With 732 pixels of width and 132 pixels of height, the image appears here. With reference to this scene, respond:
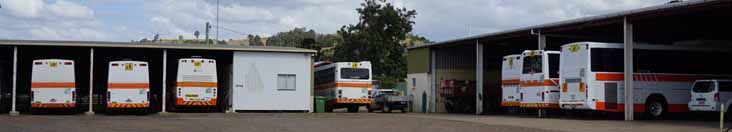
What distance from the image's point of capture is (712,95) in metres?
26.8

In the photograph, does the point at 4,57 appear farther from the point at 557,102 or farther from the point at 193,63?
the point at 557,102

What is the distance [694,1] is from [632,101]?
15.6 feet

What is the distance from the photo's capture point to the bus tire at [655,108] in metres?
28.5

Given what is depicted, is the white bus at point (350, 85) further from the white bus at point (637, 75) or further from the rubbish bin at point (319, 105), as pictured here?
the white bus at point (637, 75)

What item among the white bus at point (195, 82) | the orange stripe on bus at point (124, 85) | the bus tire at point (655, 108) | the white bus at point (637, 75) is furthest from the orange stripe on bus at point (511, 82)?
the orange stripe on bus at point (124, 85)

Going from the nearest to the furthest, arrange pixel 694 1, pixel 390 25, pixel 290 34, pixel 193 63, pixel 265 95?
1. pixel 694 1
2. pixel 193 63
3. pixel 265 95
4. pixel 390 25
5. pixel 290 34

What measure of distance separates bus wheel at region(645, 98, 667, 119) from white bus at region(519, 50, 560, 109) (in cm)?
315

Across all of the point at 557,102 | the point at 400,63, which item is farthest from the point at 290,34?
the point at 557,102

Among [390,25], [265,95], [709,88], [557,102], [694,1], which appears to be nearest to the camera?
[694,1]

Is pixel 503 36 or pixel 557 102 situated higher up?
pixel 503 36

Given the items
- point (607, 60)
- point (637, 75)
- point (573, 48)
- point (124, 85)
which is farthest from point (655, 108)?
point (124, 85)

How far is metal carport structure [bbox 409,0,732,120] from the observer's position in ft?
83.3

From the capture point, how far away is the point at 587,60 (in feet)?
91.2

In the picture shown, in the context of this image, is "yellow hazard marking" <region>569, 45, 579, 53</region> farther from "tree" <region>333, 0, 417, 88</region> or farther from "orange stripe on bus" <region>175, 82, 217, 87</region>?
"tree" <region>333, 0, 417, 88</region>
